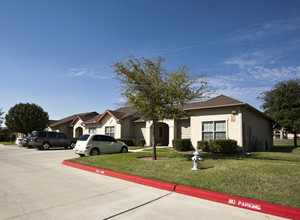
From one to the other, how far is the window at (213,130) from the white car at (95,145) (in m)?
6.71

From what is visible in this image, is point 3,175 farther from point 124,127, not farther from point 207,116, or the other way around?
point 124,127

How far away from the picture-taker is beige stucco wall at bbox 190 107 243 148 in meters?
15.7

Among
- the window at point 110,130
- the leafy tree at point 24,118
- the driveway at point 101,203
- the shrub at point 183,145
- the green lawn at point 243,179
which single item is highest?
the leafy tree at point 24,118

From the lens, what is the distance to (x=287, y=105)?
24844mm

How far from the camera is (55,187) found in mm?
6938

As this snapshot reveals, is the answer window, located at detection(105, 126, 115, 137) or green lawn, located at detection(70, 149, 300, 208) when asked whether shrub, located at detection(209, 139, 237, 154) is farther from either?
window, located at detection(105, 126, 115, 137)

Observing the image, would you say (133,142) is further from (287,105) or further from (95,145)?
(287,105)

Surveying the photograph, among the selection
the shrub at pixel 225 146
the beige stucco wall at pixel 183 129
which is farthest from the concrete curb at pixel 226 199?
the beige stucco wall at pixel 183 129

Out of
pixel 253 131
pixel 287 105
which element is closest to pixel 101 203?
pixel 253 131

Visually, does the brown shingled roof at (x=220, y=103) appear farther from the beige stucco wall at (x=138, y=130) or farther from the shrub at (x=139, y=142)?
the beige stucco wall at (x=138, y=130)

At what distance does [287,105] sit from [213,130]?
43.6 ft

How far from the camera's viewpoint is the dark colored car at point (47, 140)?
2148 centimetres

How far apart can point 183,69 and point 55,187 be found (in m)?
8.26

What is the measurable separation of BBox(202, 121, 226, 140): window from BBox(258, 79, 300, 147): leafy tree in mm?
11734
